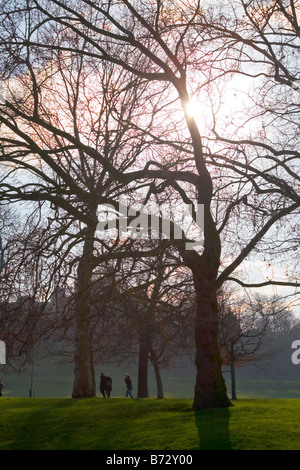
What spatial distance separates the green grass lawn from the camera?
11312 millimetres

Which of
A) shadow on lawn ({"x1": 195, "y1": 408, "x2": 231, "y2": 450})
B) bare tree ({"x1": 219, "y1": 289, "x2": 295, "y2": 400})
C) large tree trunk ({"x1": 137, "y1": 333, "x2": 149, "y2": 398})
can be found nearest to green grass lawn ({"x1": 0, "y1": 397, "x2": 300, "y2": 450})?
shadow on lawn ({"x1": 195, "y1": 408, "x2": 231, "y2": 450})

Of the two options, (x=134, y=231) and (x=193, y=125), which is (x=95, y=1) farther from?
Result: (x=134, y=231)

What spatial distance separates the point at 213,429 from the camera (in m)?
11.9

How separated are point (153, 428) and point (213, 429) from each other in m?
1.69

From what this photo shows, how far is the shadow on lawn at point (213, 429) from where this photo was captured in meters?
11.0

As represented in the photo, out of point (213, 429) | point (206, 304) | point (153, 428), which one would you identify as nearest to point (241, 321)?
point (206, 304)

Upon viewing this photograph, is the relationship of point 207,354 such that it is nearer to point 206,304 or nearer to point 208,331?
point 208,331

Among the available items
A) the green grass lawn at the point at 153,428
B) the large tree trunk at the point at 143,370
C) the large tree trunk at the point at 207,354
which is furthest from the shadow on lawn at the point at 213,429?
the large tree trunk at the point at 143,370

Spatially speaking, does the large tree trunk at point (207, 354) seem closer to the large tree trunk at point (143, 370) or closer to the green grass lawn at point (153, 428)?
the green grass lawn at point (153, 428)

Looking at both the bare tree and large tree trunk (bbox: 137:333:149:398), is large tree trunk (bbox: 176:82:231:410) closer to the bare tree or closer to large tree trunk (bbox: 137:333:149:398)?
the bare tree

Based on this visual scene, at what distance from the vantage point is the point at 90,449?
12.4 m

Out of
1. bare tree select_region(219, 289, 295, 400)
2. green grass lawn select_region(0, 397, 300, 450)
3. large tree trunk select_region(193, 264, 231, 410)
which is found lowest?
green grass lawn select_region(0, 397, 300, 450)

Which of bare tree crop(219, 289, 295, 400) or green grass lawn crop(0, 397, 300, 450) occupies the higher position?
bare tree crop(219, 289, 295, 400)

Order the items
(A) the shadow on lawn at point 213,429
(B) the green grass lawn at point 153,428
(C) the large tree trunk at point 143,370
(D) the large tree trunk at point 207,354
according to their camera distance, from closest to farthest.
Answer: (A) the shadow on lawn at point 213,429
(B) the green grass lawn at point 153,428
(D) the large tree trunk at point 207,354
(C) the large tree trunk at point 143,370
